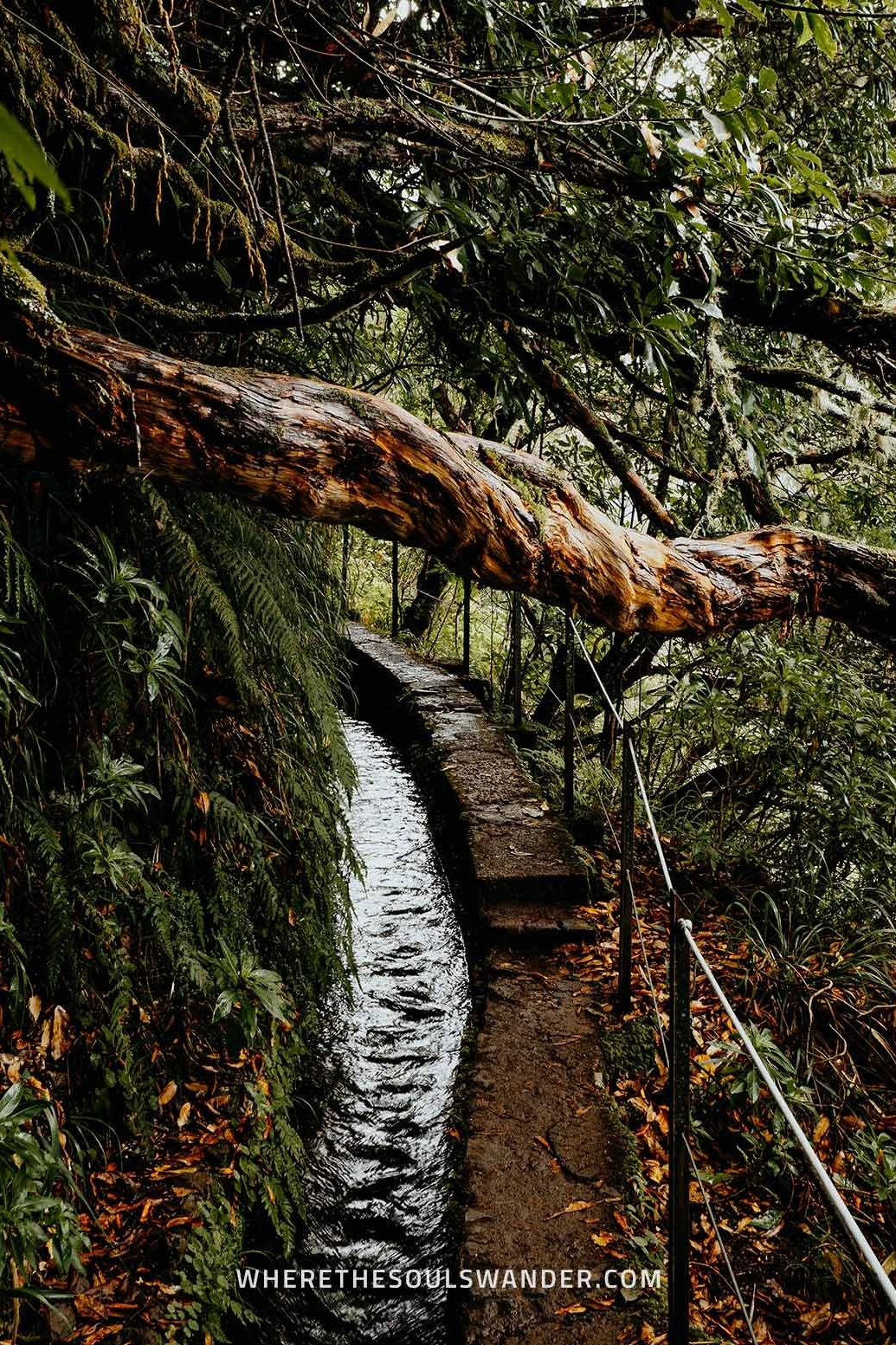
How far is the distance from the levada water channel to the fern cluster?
17 cm

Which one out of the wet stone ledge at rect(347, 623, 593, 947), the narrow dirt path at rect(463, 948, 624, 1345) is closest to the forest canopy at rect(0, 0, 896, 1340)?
the narrow dirt path at rect(463, 948, 624, 1345)

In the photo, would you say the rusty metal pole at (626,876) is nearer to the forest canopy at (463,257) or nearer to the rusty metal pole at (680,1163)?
the forest canopy at (463,257)

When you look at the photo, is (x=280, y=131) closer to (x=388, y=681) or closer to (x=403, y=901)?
(x=403, y=901)

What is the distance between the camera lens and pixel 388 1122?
2.86 metres

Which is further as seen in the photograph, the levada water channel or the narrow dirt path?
the levada water channel

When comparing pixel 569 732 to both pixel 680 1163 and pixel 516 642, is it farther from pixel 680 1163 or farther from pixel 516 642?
pixel 680 1163

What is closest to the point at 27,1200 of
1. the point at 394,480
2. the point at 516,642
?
the point at 394,480

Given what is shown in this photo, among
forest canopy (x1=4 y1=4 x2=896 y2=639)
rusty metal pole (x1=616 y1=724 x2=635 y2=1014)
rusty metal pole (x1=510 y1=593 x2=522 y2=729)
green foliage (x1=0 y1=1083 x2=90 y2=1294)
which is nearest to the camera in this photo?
green foliage (x1=0 y1=1083 x2=90 y2=1294)

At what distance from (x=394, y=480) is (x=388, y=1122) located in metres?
2.18

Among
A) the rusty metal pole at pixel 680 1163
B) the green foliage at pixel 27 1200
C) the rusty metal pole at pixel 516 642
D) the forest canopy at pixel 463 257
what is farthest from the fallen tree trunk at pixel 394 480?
the rusty metal pole at pixel 516 642

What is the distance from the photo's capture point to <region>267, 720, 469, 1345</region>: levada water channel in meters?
2.23

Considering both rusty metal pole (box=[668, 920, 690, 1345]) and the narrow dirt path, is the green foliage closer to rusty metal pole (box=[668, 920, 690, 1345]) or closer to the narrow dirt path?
the narrow dirt path

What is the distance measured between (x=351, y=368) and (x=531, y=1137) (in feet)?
11.4

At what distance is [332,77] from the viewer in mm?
2982
